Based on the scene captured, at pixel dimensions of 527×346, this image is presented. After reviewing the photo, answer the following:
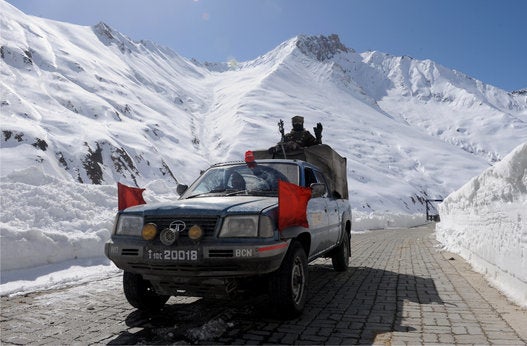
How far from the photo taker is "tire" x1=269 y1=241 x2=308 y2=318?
428 cm

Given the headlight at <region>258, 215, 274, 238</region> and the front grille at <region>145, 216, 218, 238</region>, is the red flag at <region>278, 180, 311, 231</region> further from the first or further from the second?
the front grille at <region>145, 216, 218, 238</region>

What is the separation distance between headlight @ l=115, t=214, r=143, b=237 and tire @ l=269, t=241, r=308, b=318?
1.47 m

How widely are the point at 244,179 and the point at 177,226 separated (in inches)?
66.3

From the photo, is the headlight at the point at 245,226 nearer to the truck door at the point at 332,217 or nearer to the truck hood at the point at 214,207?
the truck hood at the point at 214,207

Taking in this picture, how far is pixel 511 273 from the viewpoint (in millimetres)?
5664

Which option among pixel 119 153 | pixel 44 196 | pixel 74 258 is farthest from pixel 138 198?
pixel 119 153

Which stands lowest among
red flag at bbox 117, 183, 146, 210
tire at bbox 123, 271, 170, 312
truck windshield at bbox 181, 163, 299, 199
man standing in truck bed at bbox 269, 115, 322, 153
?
tire at bbox 123, 271, 170, 312

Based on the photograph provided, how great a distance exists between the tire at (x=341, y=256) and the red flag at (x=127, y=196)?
12.4 feet

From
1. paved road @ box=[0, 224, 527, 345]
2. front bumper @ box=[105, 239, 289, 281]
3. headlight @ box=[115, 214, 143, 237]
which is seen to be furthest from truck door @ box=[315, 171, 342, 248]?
headlight @ box=[115, 214, 143, 237]

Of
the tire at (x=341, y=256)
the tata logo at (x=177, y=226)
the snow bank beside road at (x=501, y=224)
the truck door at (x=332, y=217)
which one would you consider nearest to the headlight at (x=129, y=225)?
the tata logo at (x=177, y=226)

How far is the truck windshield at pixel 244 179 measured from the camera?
5430mm

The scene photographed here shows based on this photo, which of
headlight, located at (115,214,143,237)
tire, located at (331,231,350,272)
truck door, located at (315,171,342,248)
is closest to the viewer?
headlight, located at (115,214,143,237)

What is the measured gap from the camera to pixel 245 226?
4.12 meters

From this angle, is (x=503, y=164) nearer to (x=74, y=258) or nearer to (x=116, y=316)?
(x=116, y=316)
